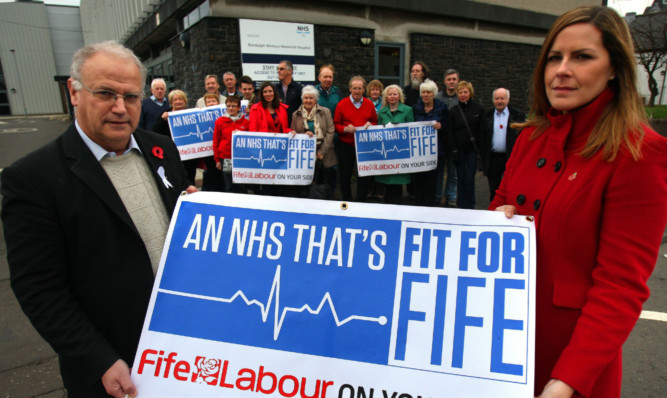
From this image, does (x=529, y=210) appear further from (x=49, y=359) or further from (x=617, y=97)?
(x=49, y=359)

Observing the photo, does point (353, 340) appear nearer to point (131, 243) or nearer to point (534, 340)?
point (534, 340)

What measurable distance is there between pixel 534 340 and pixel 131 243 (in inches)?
61.2

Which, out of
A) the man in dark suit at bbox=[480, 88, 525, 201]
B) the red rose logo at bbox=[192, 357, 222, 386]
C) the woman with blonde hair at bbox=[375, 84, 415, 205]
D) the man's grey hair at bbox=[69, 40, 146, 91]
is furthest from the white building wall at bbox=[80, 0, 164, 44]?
the red rose logo at bbox=[192, 357, 222, 386]

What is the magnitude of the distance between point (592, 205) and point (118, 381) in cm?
177

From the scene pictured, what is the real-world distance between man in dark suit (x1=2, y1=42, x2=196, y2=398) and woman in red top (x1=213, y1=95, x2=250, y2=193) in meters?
4.48

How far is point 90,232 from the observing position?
4.89 feet

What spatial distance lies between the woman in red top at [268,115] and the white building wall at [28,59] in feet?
146

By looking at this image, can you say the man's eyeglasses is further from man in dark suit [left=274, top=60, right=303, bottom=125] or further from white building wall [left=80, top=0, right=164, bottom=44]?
white building wall [left=80, top=0, right=164, bottom=44]

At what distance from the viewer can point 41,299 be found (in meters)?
1.41

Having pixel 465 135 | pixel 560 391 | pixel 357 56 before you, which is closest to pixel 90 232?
pixel 560 391

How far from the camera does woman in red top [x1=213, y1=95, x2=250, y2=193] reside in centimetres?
612

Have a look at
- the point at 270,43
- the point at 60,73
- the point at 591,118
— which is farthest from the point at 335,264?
the point at 60,73

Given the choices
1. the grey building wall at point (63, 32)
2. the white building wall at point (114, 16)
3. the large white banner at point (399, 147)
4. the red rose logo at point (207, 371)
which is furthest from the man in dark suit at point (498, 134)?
the grey building wall at point (63, 32)

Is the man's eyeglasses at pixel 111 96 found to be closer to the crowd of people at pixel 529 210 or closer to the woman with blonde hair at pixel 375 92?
the crowd of people at pixel 529 210
